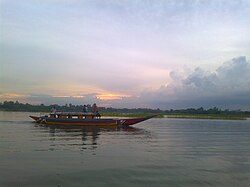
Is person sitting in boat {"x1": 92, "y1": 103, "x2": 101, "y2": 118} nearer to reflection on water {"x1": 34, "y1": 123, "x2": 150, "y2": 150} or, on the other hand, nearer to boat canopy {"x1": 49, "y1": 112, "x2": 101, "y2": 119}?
boat canopy {"x1": 49, "y1": 112, "x2": 101, "y2": 119}

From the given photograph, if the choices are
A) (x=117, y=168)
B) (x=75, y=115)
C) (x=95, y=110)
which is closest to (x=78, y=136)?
(x=75, y=115)

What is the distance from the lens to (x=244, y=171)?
21.2 m

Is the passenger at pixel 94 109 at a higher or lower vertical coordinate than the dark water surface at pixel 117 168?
higher

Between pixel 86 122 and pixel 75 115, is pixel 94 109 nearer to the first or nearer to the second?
pixel 75 115

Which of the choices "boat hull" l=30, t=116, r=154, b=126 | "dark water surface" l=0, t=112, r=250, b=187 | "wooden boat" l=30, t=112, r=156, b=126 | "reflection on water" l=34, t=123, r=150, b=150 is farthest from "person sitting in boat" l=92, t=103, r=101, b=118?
"dark water surface" l=0, t=112, r=250, b=187

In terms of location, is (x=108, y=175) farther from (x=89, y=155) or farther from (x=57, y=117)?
(x=57, y=117)


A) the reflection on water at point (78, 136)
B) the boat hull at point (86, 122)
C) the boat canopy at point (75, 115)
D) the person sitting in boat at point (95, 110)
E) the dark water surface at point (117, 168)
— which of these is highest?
the person sitting in boat at point (95, 110)

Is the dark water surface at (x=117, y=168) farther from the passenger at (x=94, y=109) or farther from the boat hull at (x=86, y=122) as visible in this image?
the passenger at (x=94, y=109)

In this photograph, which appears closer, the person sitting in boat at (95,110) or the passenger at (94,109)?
the person sitting in boat at (95,110)

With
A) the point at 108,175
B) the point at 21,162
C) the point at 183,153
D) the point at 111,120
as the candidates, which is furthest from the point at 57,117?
the point at 108,175

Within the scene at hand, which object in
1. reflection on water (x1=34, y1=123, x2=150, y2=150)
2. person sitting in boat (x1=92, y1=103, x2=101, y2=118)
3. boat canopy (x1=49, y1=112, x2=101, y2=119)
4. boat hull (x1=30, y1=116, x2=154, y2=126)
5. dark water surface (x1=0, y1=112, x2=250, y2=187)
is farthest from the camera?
person sitting in boat (x1=92, y1=103, x2=101, y2=118)

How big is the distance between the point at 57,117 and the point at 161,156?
40.2m

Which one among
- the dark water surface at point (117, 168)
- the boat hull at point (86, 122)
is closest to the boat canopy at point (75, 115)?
the boat hull at point (86, 122)

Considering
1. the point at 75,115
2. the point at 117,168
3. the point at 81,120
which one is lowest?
the point at 117,168
